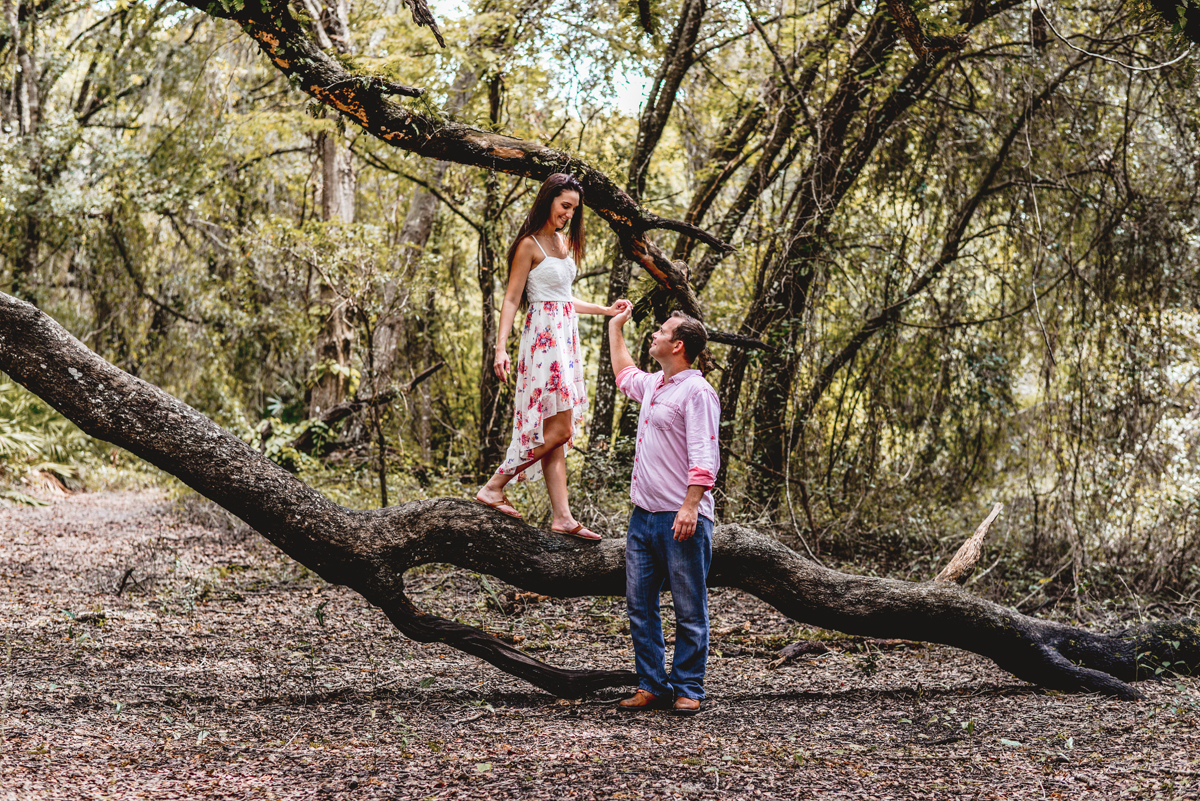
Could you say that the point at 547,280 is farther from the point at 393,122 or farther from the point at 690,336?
the point at 393,122

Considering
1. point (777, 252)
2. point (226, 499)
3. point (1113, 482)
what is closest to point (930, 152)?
point (777, 252)

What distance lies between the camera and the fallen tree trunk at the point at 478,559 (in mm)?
3814

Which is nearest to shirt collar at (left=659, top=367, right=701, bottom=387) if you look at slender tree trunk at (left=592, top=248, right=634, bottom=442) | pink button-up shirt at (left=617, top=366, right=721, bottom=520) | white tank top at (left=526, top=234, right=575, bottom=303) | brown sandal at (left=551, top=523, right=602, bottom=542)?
pink button-up shirt at (left=617, top=366, right=721, bottom=520)

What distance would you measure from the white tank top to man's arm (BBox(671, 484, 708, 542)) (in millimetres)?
1108

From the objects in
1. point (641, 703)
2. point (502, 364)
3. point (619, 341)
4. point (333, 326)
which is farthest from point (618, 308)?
point (333, 326)

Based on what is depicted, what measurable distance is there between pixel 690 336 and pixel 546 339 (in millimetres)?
670

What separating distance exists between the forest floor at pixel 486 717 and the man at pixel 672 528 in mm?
191

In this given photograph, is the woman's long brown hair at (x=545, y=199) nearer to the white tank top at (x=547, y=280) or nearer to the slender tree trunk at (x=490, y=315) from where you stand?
the white tank top at (x=547, y=280)

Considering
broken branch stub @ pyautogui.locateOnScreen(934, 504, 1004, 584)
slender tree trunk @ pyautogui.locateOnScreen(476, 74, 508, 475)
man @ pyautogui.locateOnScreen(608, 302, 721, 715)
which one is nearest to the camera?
man @ pyautogui.locateOnScreen(608, 302, 721, 715)

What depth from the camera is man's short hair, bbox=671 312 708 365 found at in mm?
3839

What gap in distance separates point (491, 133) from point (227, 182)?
30.4 feet

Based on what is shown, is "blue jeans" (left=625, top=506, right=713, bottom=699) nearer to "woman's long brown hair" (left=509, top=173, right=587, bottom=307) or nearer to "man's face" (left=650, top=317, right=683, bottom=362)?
"man's face" (left=650, top=317, right=683, bottom=362)

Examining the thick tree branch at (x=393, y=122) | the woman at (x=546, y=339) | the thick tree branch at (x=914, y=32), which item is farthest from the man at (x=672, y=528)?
the thick tree branch at (x=914, y=32)

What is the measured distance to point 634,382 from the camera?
4.07 metres
